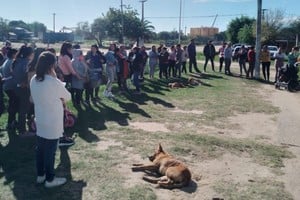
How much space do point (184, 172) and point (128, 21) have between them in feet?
176

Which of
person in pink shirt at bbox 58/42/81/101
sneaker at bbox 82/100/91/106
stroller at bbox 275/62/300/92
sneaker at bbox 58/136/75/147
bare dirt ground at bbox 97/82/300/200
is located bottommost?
bare dirt ground at bbox 97/82/300/200

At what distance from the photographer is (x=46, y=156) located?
5469 millimetres

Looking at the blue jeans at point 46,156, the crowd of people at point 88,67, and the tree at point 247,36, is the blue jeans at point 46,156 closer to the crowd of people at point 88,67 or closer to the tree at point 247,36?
the crowd of people at point 88,67

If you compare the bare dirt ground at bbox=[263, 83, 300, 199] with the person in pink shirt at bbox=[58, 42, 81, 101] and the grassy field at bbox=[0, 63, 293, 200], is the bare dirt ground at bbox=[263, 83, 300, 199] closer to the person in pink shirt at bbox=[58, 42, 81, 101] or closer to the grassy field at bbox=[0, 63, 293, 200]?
the grassy field at bbox=[0, 63, 293, 200]

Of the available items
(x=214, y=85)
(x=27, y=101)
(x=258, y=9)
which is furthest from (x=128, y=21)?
(x=27, y=101)

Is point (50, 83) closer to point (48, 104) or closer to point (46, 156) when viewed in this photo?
point (48, 104)

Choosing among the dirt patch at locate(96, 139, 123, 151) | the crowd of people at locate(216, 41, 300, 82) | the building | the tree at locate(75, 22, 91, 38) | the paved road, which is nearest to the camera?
the paved road

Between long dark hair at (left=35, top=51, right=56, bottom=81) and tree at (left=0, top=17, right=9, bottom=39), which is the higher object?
tree at (left=0, top=17, right=9, bottom=39)

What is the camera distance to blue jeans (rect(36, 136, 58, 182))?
5426 millimetres

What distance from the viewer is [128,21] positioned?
190ft

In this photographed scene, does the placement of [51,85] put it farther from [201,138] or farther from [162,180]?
[201,138]

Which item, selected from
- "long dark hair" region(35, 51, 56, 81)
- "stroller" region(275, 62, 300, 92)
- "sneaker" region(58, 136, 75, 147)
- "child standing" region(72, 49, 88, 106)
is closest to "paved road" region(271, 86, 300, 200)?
"stroller" region(275, 62, 300, 92)

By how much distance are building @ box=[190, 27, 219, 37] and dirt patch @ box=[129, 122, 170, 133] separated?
7417 centimetres

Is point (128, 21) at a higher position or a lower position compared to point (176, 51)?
higher
